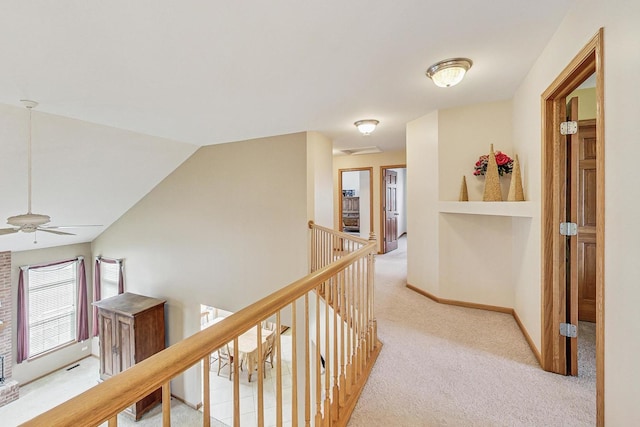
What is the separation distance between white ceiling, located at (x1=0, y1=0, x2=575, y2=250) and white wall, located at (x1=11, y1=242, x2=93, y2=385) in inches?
185

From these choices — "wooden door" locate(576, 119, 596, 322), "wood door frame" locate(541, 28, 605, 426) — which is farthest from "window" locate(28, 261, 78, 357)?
"wooden door" locate(576, 119, 596, 322)

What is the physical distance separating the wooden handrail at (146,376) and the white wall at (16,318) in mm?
6732

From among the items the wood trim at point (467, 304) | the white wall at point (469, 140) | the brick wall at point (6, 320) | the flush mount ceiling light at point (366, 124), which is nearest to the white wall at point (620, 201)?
the white wall at point (469, 140)

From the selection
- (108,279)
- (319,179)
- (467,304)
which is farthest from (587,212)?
(108,279)

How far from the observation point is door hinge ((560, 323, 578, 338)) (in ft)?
6.39

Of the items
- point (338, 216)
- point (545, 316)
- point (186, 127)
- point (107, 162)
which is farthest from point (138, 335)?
point (545, 316)

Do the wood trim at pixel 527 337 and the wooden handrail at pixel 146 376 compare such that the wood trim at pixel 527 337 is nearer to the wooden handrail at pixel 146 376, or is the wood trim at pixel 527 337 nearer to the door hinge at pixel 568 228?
the door hinge at pixel 568 228

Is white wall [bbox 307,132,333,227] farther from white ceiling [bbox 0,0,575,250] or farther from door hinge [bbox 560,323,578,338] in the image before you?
door hinge [bbox 560,323,578,338]

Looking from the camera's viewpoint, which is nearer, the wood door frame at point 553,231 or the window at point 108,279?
the wood door frame at point 553,231

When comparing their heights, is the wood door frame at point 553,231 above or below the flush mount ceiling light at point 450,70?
below

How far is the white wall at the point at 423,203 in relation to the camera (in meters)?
3.46

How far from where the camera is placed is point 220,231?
482 centimetres

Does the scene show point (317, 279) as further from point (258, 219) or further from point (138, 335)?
point (138, 335)

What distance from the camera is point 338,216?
656 centimetres
